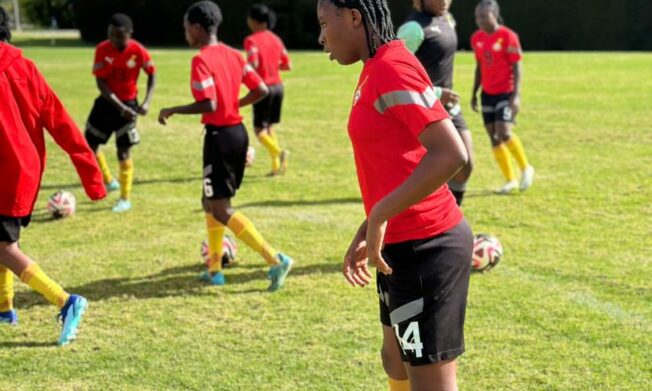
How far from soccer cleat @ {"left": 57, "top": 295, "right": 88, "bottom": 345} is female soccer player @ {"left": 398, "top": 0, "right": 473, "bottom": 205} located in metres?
2.98

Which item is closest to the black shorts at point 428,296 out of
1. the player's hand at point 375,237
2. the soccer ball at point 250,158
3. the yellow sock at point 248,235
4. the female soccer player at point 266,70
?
the player's hand at point 375,237

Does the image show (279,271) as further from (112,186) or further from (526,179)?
(112,186)

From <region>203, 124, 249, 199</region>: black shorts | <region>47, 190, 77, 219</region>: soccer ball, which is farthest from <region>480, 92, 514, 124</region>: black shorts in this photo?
<region>47, 190, 77, 219</region>: soccer ball

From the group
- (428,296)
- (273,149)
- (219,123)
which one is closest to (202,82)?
(219,123)

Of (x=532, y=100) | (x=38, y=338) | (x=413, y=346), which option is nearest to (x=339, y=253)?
(x=38, y=338)

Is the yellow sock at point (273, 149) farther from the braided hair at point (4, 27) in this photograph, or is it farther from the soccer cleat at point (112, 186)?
the braided hair at point (4, 27)

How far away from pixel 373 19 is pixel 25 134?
3004mm

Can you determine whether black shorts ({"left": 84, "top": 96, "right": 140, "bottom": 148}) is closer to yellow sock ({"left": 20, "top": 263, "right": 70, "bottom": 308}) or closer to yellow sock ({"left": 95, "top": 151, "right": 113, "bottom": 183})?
yellow sock ({"left": 95, "top": 151, "right": 113, "bottom": 183})

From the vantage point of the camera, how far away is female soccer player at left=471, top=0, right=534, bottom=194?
1023 centimetres

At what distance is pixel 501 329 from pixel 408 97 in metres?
3.04

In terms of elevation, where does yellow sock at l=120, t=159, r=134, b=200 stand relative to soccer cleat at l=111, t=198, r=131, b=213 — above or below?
above

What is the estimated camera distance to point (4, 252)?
550 cm

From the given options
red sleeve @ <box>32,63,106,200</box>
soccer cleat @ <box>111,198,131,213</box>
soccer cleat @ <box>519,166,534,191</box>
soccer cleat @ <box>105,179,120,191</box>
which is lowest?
soccer cleat @ <box>105,179,120,191</box>

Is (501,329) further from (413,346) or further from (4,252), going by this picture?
(4,252)
